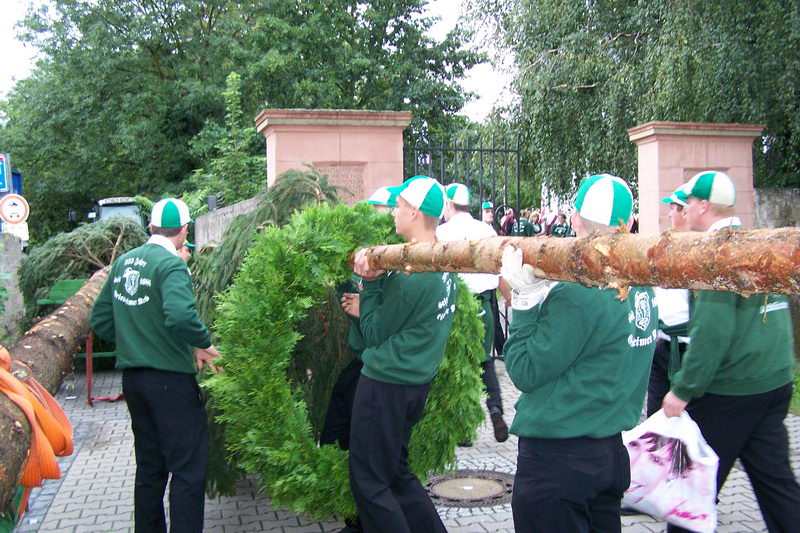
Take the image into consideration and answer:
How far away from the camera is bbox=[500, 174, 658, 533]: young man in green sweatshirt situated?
2.77 m

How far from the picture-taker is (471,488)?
17.6ft

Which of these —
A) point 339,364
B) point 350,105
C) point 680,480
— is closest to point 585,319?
point 680,480

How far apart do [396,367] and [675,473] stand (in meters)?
1.43

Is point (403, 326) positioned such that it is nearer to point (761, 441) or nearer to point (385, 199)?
point (385, 199)

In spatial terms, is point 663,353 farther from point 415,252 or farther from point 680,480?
point 415,252

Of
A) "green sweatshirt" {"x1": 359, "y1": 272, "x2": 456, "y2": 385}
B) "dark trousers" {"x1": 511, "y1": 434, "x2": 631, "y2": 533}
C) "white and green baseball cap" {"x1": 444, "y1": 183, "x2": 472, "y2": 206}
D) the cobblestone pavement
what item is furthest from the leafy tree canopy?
"dark trousers" {"x1": 511, "y1": 434, "x2": 631, "y2": 533}

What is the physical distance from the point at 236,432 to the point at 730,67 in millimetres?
9569

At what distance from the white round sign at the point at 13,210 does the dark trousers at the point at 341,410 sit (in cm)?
1143

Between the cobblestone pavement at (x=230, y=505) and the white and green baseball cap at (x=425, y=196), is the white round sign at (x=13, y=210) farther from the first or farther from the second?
the white and green baseball cap at (x=425, y=196)

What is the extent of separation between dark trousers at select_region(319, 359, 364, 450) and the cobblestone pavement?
597 mm

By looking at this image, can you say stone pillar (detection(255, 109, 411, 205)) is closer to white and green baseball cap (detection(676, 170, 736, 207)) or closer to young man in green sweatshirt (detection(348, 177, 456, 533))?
young man in green sweatshirt (detection(348, 177, 456, 533))

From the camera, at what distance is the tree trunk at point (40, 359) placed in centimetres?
344

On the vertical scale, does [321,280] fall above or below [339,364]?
above

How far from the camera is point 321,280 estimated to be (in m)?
4.08
